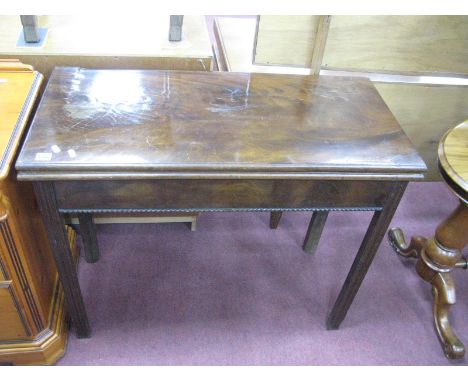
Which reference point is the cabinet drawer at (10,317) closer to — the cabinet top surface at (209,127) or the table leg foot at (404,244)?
the cabinet top surface at (209,127)

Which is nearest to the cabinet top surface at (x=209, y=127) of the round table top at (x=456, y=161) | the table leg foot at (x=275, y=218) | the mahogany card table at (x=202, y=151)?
the mahogany card table at (x=202, y=151)

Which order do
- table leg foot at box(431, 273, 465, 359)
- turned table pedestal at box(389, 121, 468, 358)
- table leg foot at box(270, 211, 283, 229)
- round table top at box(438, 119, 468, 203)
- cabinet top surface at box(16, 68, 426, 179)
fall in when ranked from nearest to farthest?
1. cabinet top surface at box(16, 68, 426, 179)
2. round table top at box(438, 119, 468, 203)
3. turned table pedestal at box(389, 121, 468, 358)
4. table leg foot at box(431, 273, 465, 359)
5. table leg foot at box(270, 211, 283, 229)

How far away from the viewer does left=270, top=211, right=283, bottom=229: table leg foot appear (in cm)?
192

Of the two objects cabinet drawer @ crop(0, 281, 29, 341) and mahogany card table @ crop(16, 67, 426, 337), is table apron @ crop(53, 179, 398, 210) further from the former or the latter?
cabinet drawer @ crop(0, 281, 29, 341)

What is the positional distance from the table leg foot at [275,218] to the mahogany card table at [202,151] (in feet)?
2.08

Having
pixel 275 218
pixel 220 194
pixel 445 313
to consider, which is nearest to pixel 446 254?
pixel 445 313

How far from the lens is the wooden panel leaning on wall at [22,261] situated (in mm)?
1088

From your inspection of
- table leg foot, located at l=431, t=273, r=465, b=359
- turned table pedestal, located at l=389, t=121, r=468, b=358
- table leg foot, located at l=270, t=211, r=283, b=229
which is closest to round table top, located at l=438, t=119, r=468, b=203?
turned table pedestal, located at l=389, t=121, r=468, b=358

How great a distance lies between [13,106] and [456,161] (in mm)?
1230

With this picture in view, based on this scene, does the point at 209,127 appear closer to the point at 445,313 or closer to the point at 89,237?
the point at 89,237

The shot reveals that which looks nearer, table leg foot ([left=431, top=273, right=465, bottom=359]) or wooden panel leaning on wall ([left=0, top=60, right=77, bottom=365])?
wooden panel leaning on wall ([left=0, top=60, right=77, bottom=365])

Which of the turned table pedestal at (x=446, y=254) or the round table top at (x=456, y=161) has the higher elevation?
the round table top at (x=456, y=161)

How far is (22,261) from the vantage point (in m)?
1.17

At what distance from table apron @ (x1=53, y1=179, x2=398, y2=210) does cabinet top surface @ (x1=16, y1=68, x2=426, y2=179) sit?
0.16ft
